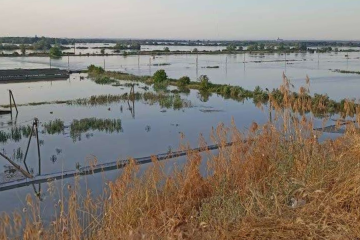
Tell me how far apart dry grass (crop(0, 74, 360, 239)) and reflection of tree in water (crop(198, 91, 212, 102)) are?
13.0 meters

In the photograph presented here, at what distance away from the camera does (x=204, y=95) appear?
1820 centimetres

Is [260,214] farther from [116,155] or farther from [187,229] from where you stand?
[116,155]

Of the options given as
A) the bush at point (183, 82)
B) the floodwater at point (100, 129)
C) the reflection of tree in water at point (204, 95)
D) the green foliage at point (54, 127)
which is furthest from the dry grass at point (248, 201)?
the bush at point (183, 82)

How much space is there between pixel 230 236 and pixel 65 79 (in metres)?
22.2

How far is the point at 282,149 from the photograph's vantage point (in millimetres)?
3344

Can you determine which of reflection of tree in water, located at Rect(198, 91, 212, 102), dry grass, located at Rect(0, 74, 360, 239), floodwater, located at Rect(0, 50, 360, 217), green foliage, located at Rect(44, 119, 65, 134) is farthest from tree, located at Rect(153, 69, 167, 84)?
dry grass, located at Rect(0, 74, 360, 239)

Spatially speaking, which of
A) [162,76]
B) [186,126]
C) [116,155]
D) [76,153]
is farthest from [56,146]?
[162,76]

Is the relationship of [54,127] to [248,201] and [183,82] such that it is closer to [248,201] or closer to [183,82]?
[248,201]

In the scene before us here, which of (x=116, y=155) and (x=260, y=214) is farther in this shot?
(x=116, y=155)

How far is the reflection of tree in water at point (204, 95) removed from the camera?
17.1m

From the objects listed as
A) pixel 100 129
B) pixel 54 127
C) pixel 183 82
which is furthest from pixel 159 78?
pixel 54 127

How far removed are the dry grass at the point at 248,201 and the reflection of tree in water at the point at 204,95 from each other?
42.7ft

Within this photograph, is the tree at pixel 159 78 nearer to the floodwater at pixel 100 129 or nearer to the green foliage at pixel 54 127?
the floodwater at pixel 100 129

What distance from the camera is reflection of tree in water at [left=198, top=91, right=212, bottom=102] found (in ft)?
56.0
